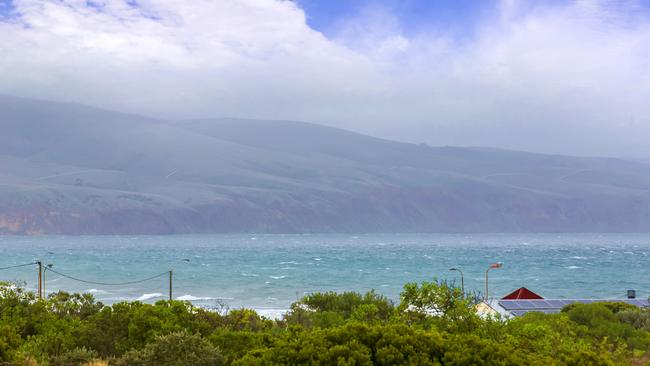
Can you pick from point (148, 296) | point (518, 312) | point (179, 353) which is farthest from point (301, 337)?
point (148, 296)

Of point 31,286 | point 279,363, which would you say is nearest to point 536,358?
point 279,363

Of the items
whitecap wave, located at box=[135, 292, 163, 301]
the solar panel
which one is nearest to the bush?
the solar panel

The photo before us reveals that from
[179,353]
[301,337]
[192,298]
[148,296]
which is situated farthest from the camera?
[192,298]

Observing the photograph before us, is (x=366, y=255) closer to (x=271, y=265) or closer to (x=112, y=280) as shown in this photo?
(x=271, y=265)

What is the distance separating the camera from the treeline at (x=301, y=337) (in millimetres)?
10477

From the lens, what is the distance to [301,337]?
36.2 ft

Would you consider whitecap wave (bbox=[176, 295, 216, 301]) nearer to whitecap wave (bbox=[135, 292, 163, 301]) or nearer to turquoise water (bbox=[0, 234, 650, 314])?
turquoise water (bbox=[0, 234, 650, 314])

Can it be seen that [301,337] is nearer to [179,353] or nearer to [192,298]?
[179,353]

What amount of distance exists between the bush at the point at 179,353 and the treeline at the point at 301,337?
0.7 inches

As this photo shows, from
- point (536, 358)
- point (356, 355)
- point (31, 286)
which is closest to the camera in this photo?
point (356, 355)

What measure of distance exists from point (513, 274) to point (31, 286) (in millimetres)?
70510

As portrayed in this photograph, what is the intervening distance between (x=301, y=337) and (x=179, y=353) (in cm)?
295

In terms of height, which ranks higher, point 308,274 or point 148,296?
point 308,274

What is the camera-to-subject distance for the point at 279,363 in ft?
34.2
